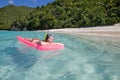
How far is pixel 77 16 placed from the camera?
5850 centimetres

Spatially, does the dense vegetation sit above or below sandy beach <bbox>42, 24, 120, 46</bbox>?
above

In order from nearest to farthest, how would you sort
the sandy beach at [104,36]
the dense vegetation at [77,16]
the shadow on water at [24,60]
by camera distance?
1. the shadow on water at [24,60]
2. the sandy beach at [104,36]
3. the dense vegetation at [77,16]

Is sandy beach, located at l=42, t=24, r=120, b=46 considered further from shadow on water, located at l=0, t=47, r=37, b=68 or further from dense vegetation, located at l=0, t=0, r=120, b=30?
dense vegetation, located at l=0, t=0, r=120, b=30

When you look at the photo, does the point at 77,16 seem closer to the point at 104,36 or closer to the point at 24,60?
the point at 104,36

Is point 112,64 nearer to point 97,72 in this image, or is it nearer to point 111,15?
point 97,72

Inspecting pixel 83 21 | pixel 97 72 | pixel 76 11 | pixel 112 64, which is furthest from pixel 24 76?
pixel 76 11

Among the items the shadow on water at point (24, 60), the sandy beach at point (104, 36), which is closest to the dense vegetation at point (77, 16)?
the sandy beach at point (104, 36)

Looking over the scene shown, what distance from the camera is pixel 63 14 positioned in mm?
66562

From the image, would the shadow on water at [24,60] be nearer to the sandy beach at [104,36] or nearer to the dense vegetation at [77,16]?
the sandy beach at [104,36]

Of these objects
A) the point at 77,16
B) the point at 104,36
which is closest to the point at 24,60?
the point at 104,36

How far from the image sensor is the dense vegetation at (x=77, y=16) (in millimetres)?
48284

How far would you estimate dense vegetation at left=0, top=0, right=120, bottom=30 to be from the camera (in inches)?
1901

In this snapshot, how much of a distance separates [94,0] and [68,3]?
10641 mm

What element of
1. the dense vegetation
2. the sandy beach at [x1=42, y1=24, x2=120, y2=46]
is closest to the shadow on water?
the sandy beach at [x1=42, y1=24, x2=120, y2=46]
